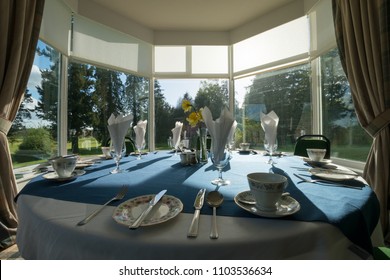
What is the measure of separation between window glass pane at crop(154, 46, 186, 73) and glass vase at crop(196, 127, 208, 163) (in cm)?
252

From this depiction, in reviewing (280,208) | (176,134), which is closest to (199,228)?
(280,208)

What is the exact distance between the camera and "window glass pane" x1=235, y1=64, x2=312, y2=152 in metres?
2.78

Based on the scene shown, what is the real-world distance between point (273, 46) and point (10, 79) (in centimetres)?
339

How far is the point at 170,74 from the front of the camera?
11.6ft

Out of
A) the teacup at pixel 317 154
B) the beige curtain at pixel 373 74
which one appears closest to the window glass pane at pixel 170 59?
the beige curtain at pixel 373 74

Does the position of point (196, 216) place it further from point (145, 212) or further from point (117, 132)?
point (117, 132)

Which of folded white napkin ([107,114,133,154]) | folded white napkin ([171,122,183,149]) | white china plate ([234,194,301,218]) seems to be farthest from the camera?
folded white napkin ([171,122,183,149])

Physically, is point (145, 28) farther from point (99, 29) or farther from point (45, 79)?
point (45, 79)

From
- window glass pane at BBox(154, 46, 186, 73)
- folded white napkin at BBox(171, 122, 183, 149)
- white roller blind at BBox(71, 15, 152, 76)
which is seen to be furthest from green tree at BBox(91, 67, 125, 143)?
folded white napkin at BBox(171, 122, 183, 149)

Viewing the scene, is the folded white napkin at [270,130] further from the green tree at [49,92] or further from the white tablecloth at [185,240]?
the green tree at [49,92]

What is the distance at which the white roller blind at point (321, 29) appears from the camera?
227 cm

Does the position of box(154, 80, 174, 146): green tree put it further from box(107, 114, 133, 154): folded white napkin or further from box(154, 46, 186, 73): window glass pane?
box(107, 114, 133, 154): folded white napkin

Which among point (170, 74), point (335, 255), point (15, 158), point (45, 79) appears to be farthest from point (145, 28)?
point (335, 255)
